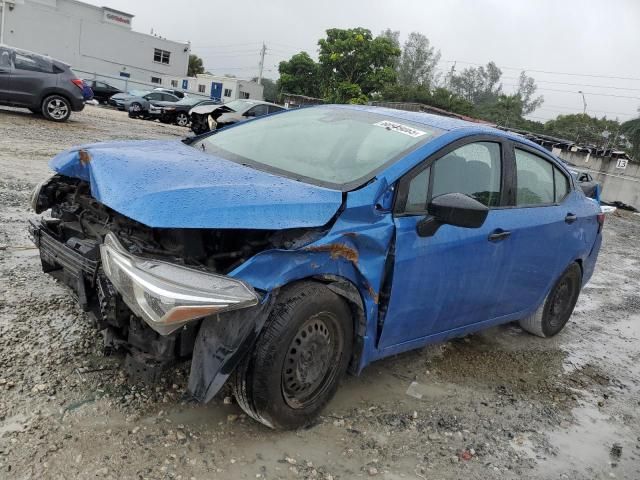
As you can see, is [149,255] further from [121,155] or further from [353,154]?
[353,154]

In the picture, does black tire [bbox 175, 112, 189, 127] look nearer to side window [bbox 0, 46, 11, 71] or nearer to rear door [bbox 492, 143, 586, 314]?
side window [bbox 0, 46, 11, 71]

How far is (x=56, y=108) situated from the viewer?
13.8m

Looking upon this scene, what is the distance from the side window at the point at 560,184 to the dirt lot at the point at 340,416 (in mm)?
1268

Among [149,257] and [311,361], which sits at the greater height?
[149,257]

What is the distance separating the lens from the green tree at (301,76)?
4347 cm

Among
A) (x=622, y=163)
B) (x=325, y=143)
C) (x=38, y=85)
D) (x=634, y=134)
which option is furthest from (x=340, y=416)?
(x=634, y=134)

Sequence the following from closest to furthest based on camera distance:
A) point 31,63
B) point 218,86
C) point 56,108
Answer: point 31,63 → point 56,108 → point 218,86

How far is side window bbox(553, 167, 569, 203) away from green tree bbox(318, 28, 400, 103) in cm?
3507

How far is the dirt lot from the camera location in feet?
8.55

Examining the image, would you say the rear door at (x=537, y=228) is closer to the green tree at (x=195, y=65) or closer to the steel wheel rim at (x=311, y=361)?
the steel wheel rim at (x=311, y=361)

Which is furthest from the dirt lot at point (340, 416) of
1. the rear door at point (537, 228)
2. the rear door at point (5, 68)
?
the rear door at point (5, 68)

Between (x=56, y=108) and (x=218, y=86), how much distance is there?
4121cm

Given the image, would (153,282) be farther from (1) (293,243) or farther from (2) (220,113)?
(2) (220,113)

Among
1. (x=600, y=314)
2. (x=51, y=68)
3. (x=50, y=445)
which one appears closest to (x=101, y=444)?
(x=50, y=445)
